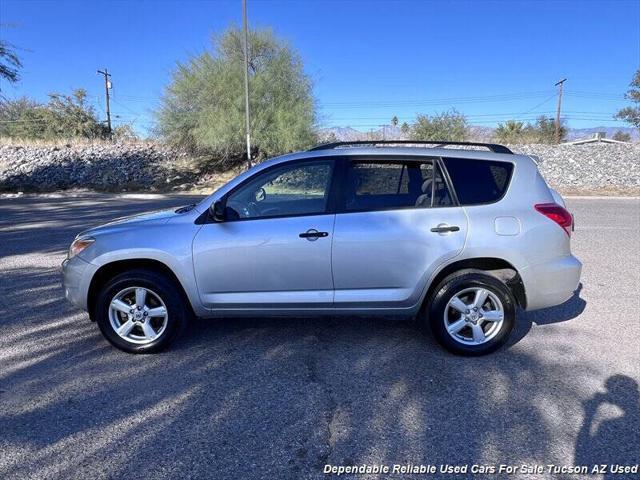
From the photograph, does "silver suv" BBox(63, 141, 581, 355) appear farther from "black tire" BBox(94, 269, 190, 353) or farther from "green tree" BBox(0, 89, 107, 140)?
"green tree" BBox(0, 89, 107, 140)

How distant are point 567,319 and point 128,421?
4144 mm

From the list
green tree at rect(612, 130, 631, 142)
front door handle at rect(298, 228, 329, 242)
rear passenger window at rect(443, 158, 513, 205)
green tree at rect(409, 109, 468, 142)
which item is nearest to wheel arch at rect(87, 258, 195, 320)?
front door handle at rect(298, 228, 329, 242)

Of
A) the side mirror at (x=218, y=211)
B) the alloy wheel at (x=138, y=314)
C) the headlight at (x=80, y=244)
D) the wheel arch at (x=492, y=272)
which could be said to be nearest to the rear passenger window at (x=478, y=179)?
the wheel arch at (x=492, y=272)

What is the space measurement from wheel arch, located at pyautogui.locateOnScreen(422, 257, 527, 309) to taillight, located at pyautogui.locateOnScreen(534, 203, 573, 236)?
512mm

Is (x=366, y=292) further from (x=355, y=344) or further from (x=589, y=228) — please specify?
(x=589, y=228)

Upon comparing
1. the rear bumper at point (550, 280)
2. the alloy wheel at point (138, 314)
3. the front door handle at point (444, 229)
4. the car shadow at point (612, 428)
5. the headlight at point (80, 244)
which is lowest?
the car shadow at point (612, 428)

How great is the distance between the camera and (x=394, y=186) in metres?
3.91

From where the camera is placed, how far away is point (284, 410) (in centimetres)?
299

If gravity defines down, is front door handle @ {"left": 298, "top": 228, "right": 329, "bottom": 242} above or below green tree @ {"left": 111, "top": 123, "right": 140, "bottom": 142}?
below

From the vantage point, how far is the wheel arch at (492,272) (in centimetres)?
368

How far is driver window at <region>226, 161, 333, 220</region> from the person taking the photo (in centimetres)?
374

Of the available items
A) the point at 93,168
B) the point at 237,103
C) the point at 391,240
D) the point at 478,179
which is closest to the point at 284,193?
the point at 391,240

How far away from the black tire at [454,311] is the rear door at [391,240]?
0.17m

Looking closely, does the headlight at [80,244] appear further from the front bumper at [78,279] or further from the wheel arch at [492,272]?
the wheel arch at [492,272]
